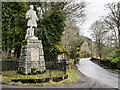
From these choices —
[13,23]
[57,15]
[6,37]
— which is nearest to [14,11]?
[13,23]

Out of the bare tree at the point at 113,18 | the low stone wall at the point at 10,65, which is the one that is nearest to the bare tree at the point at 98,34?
the bare tree at the point at 113,18

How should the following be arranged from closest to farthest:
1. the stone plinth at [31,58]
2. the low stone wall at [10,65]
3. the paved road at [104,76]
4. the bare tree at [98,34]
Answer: the stone plinth at [31,58] < the paved road at [104,76] < the low stone wall at [10,65] < the bare tree at [98,34]

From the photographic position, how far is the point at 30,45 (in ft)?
32.3

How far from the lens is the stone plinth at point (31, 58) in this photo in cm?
951

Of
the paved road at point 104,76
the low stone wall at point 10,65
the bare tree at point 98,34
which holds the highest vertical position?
the bare tree at point 98,34

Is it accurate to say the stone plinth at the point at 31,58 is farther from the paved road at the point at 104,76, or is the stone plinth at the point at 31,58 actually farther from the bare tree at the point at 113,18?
the bare tree at the point at 113,18

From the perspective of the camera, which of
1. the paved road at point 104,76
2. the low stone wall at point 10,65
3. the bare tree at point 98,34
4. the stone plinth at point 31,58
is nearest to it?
the stone plinth at point 31,58

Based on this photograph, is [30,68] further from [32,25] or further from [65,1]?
[65,1]

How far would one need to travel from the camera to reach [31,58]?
964 centimetres

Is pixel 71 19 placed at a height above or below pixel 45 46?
above

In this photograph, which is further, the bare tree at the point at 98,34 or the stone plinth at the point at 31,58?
the bare tree at the point at 98,34

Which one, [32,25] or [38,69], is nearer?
[38,69]

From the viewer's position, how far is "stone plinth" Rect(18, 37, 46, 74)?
951 centimetres

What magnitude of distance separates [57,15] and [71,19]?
23.2 feet
